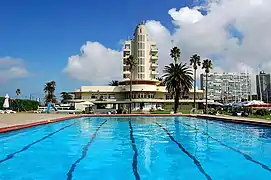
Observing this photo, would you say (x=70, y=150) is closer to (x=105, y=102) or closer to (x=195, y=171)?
(x=195, y=171)

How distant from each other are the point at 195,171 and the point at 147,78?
223ft

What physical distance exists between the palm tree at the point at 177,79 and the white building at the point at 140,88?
16575 mm

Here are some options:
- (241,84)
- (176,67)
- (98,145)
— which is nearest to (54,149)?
(98,145)

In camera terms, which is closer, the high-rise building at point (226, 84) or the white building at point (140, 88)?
the white building at point (140, 88)

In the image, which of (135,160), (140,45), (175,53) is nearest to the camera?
(135,160)

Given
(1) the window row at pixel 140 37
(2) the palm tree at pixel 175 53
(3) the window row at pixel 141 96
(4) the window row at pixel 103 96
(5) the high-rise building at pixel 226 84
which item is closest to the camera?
(2) the palm tree at pixel 175 53

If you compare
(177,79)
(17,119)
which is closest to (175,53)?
(177,79)

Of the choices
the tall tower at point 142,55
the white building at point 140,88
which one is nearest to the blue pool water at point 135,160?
the white building at point 140,88

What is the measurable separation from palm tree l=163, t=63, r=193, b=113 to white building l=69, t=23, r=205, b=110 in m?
16.6

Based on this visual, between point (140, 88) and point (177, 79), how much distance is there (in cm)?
1891

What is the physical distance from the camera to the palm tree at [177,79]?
1941 inches

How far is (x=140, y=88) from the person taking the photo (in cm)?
6725

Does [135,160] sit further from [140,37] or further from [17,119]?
[140,37]

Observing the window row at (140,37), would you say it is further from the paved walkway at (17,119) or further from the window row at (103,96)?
the paved walkway at (17,119)
